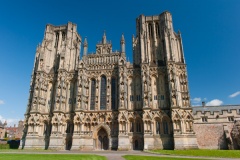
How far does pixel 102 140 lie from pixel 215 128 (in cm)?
2361

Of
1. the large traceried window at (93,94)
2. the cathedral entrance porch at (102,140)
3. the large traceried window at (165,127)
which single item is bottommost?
the cathedral entrance porch at (102,140)

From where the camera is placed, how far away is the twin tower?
36594mm

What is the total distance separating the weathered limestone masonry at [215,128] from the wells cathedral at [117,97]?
0.62m

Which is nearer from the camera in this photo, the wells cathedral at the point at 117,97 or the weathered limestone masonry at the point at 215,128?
the weathered limestone masonry at the point at 215,128

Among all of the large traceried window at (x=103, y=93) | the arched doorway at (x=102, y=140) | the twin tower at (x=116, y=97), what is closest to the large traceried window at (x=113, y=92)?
the twin tower at (x=116, y=97)

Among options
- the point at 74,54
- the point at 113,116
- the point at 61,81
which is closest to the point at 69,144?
the point at 113,116

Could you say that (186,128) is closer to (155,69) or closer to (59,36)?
(155,69)

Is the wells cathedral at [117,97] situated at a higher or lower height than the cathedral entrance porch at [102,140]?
higher

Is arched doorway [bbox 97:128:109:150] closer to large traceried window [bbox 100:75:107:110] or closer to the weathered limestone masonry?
large traceried window [bbox 100:75:107:110]

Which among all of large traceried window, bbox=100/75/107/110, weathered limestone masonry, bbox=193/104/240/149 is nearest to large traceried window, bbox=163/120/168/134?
weathered limestone masonry, bbox=193/104/240/149

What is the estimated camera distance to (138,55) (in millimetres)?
45000

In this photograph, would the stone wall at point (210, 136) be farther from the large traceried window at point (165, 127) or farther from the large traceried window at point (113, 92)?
the large traceried window at point (113, 92)

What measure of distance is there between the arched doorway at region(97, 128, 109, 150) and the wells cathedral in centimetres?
20

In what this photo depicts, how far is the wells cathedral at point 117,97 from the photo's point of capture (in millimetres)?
36531
